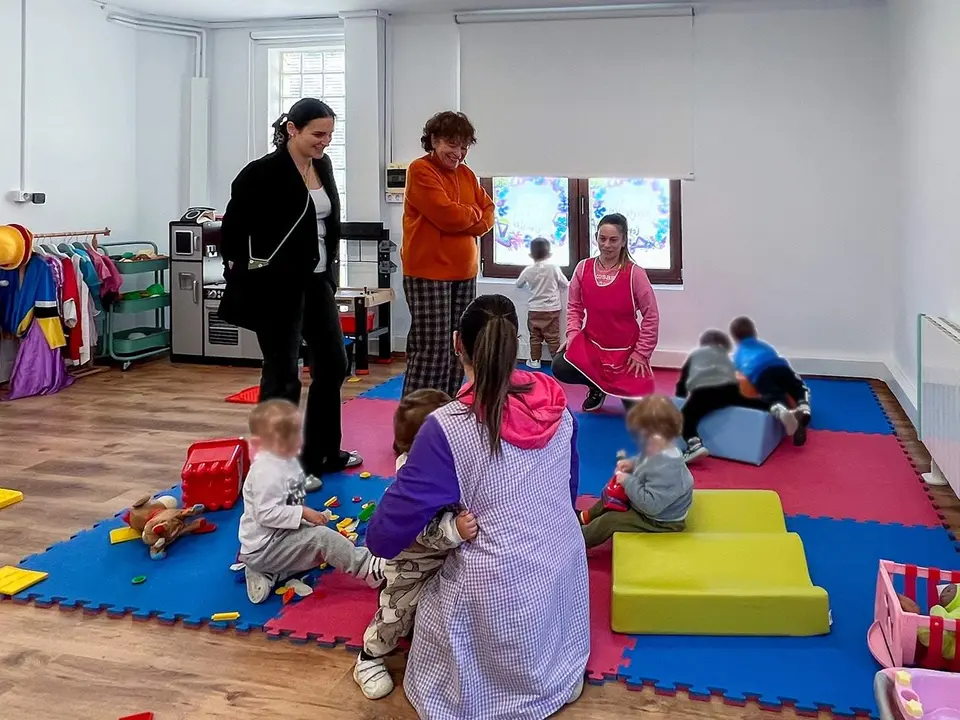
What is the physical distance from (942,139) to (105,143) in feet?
16.4

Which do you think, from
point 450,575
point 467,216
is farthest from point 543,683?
point 467,216

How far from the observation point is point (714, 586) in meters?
2.25

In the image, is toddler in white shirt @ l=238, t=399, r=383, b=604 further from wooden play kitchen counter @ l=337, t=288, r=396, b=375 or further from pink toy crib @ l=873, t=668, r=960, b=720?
wooden play kitchen counter @ l=337, t=288, r=396, b=375

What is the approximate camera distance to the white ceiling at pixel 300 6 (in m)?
5.82

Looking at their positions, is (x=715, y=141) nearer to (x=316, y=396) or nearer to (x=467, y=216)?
(x=467, y=216)

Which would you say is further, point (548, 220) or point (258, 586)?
point (548, 220)

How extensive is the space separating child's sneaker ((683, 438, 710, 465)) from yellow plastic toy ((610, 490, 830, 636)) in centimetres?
23

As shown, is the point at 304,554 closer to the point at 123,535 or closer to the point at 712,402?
the point at 123,535

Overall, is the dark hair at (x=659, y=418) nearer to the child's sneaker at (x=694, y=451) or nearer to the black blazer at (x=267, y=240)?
the child's sneaker at (x=694, y=451)

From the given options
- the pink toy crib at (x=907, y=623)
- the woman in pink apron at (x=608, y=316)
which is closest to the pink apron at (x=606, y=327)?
the woman in pink apron at (x=608, y=316)

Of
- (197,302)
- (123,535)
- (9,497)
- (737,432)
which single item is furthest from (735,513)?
(197,302)

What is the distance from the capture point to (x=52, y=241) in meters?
5.70

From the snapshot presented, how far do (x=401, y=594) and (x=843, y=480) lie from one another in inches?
81.1

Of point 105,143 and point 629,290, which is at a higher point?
point 105,143
